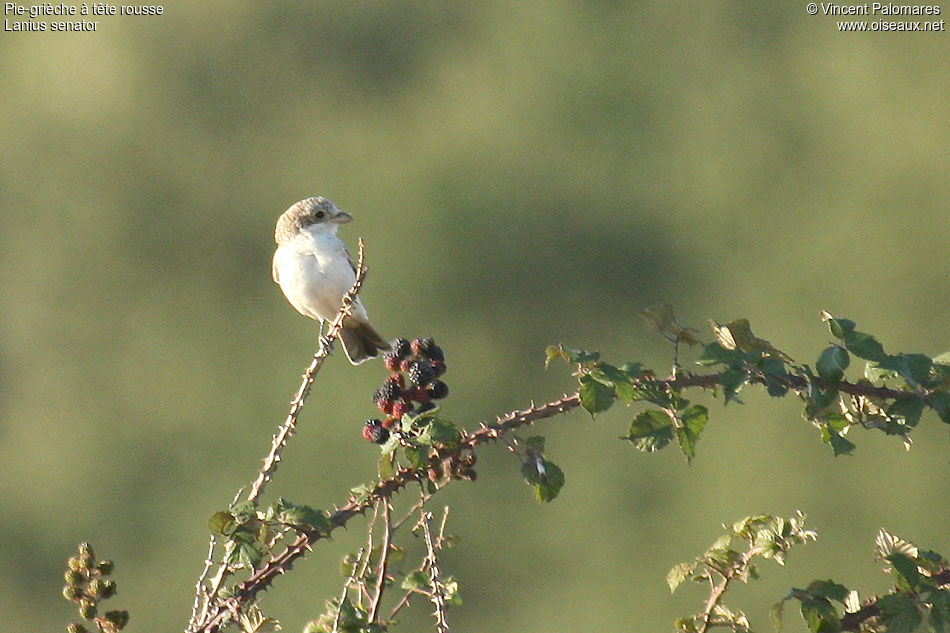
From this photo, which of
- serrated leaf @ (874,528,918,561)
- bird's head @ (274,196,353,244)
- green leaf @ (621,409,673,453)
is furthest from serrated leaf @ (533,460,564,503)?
bird's head @ (274,196,353,244)

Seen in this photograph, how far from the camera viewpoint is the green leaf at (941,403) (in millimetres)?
2592

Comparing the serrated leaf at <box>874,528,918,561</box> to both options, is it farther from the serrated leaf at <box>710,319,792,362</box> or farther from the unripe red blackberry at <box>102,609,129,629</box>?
the unripe red blackberry at <box>102,609,129,629</box>

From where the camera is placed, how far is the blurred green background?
20688mm

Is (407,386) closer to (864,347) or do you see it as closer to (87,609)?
(87,609)

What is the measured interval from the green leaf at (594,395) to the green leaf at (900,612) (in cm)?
60

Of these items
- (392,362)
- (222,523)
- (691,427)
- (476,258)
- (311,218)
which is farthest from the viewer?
(476,258)

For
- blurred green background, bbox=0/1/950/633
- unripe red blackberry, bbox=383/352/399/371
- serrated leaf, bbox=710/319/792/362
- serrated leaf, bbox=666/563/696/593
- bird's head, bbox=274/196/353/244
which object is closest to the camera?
serrated leaf, bbox=710/319/792/362

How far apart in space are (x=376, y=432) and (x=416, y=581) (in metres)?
0.31

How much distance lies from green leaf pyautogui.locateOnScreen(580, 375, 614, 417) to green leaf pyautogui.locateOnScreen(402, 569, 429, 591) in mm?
543

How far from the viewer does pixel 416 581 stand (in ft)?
9.57

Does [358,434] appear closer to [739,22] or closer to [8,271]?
[8,271]

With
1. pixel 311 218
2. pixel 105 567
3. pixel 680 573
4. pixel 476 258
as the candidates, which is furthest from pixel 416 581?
pixel 476 258

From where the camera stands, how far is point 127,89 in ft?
88.9

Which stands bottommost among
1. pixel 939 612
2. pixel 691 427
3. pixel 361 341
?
pixel 939 612
